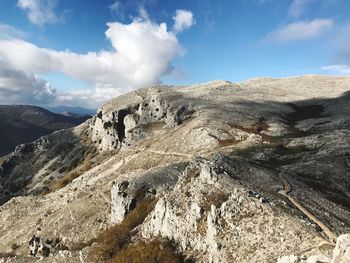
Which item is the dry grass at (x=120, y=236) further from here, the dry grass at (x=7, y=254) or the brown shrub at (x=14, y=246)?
the brown shrub at (x=14, y=246)

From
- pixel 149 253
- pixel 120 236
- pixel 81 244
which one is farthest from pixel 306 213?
pixel 81 244

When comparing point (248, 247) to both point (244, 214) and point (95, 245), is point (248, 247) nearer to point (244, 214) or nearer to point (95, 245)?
point (244, 214)

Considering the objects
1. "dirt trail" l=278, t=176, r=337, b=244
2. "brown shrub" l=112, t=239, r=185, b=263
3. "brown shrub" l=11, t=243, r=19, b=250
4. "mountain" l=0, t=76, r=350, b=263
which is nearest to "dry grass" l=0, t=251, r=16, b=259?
"mountain" l=0, t=76, r=350, b=263

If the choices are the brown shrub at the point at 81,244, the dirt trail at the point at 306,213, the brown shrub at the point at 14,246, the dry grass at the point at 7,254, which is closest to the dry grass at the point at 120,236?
the brown shrub at the point at 81,244

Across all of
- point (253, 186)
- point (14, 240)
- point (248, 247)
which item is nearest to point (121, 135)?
point (14, 240)

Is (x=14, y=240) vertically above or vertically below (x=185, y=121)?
below

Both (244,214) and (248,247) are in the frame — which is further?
(244,214)

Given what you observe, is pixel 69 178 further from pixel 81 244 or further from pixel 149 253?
A: pixel 149 253
